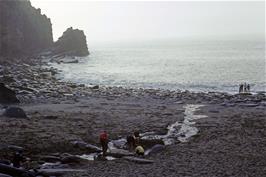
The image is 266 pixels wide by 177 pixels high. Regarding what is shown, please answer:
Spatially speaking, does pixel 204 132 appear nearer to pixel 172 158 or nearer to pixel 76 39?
pixel 172 158

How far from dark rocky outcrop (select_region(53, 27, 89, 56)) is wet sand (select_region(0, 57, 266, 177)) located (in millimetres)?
88962

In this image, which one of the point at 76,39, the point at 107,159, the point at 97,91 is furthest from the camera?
the point at 76,39

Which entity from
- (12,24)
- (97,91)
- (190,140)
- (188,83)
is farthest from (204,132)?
(12,24)

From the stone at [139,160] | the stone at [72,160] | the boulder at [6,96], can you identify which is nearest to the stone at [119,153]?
the stone at [139,160]

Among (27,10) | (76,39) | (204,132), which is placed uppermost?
(27,10)

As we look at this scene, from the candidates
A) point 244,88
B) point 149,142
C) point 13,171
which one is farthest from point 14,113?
point 244,88

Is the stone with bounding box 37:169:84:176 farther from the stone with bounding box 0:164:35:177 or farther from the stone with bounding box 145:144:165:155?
the stone with bounding box 145:144:165:155

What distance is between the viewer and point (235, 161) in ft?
71.3

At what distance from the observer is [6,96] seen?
134ft

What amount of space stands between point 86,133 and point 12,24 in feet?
298

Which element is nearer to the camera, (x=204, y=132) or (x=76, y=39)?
(x=204, y=132)

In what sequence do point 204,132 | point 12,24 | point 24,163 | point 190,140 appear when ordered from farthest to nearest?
point 12,24 < point 204,132 < point 190,140 < point 24,163

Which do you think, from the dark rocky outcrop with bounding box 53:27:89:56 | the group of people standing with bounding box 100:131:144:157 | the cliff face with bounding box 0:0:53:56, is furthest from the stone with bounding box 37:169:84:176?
the dark rocky outcrop with bounding box 53:27:89:56

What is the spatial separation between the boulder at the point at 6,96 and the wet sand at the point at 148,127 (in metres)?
1.05
